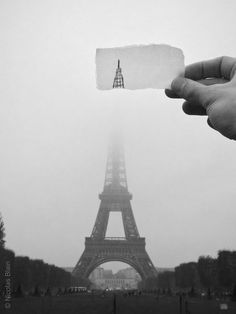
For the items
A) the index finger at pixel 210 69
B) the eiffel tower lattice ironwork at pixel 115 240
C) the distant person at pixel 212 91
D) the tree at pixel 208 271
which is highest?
the eiffel tower lattice ironwork at pixel 115 240

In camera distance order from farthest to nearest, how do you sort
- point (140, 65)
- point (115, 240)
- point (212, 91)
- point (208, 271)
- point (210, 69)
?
point (115, 240)
point (208, 271)
point (210, 69)
point (140, 65)
point (212, 91)

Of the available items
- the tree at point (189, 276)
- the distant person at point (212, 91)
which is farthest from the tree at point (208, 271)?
the distant person at point (212, 91)

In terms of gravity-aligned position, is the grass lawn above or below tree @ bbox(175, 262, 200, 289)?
below

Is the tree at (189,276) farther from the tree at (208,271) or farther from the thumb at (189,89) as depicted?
the thumb at (189,89)

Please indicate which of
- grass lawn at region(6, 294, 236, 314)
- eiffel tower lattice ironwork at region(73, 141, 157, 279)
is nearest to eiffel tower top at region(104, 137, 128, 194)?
eiffel tower lattice ironwork at region(73, 141, 157, 279)

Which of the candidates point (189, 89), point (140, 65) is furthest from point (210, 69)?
point (140, 65)

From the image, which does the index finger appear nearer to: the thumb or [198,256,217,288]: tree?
the thumb

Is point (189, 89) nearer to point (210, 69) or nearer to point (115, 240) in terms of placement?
point (210, 69)

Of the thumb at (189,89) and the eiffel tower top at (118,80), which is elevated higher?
the eiffel tower top at (118,80)
